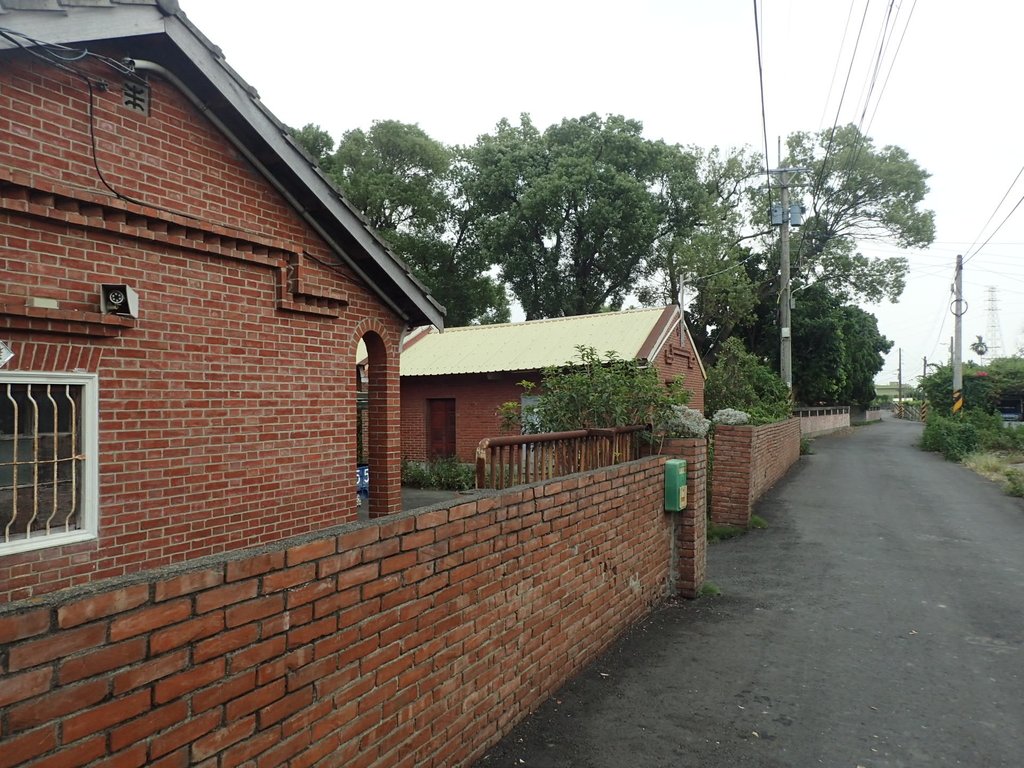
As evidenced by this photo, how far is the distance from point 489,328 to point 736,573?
12836mm

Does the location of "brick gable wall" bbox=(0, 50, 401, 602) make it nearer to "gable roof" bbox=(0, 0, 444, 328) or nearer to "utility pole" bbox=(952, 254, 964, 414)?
"gable roof" bbox=(0, 0, 444, 328)

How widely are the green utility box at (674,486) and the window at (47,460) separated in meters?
4.70

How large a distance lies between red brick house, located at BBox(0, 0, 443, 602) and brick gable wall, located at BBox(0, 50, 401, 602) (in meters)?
0.01

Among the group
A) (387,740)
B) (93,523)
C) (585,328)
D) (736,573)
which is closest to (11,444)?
(93,523)

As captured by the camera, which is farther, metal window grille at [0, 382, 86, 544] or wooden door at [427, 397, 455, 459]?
wooden door at [427, 397, 455, 459]

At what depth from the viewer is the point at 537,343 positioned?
57.3 feet

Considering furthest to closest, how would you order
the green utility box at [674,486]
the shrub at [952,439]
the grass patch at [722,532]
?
the shrub at [952,439], the grass patch at [722,532], the green utility box at [674,486]

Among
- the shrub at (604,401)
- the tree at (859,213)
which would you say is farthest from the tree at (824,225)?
the shrub at (604,401)

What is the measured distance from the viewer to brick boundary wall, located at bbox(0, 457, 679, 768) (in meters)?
1.78

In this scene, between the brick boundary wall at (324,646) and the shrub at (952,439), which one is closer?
the brick boundary wall at (324,646)

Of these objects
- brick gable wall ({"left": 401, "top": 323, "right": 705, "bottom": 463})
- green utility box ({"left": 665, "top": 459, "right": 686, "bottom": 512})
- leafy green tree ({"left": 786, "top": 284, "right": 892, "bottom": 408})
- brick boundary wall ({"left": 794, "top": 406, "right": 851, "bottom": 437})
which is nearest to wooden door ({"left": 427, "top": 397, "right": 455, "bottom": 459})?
brick gable wall ({"left": 401, "top": 323, "right": 705, "bottom": 463})

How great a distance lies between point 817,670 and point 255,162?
5948 mm

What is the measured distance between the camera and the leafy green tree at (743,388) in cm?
1789

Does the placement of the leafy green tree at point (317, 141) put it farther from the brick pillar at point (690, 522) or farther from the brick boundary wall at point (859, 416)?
the brick boundary wall at point (859, 416)
